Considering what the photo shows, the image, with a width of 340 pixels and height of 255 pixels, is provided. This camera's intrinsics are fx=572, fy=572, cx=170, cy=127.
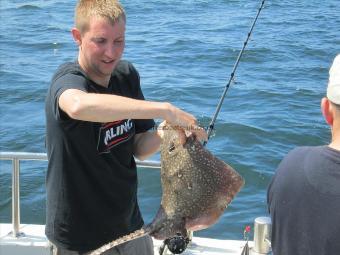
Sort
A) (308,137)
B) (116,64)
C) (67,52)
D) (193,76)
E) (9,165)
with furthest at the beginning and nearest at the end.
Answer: (67,52), (193,76), (308,137), (9,165), (116,64)

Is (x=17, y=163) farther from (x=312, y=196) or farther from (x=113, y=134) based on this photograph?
(x=312, y=196)

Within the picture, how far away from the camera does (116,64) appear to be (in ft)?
10.4

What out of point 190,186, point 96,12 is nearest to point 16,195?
point 96,12

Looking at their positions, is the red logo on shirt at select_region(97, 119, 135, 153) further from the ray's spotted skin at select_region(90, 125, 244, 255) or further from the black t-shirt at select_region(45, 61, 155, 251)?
the ray's spotted skin at select_region(90, 125, 244, 255)

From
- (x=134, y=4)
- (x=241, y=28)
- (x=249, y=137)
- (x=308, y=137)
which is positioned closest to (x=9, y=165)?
(x=249, y=137)

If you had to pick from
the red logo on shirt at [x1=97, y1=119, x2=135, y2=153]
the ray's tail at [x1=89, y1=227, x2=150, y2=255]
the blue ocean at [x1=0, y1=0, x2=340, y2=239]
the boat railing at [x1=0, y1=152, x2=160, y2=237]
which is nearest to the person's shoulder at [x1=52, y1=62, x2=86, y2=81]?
the red logo on shirt at [x1=97, y1=119, x2=135, y2=153]

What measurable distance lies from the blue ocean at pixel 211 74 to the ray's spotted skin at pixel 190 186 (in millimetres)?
3998

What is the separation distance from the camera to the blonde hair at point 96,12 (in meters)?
2.92

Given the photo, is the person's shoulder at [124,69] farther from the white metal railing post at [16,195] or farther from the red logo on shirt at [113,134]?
the white metal railing post at [16,195]

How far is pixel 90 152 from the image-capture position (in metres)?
2.93

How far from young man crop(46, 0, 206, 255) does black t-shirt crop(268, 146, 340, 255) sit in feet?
2.24

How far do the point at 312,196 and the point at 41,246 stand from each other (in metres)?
2.78

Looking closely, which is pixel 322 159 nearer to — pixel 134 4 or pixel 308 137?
pixel 308 137

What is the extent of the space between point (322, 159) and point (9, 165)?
754 cm
